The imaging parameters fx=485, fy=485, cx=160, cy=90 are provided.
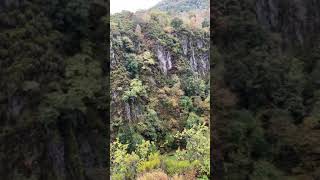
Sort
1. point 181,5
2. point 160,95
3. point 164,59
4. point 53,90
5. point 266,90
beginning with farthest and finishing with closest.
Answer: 1. point 181,5
2. point 164,59
3. point 160,95
4. point 266,90
5. point 53,90

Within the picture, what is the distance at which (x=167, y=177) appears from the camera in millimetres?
7602

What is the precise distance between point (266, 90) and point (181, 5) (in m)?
6.15

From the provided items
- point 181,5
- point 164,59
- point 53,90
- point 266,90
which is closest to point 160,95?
point 164,59

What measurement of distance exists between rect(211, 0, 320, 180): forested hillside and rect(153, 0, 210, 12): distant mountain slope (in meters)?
5.17

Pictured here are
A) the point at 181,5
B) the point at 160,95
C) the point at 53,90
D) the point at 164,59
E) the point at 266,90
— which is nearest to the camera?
the point at 53,90

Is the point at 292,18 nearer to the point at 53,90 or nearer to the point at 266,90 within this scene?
the point at 266,90

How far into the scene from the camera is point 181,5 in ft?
35.3

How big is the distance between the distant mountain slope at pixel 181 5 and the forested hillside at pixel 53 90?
18.2 feet

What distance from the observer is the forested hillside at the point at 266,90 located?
15.5 feet

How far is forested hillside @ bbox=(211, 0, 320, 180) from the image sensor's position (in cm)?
471

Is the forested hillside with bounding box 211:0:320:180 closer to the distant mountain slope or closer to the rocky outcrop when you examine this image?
the rocky outcrop

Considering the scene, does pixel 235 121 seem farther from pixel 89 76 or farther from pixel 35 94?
pixel 35 94

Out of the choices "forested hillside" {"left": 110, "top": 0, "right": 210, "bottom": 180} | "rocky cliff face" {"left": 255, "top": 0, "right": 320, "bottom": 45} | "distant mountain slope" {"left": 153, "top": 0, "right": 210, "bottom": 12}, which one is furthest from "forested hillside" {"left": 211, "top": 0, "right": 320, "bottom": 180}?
"distant mountain slope" {"left": 153, "top": 0, "right": 210, "bottom": 12}

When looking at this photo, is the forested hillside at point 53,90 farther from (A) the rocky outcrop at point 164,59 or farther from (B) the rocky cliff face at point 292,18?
(A) the rocky outcrop at point 164,59
